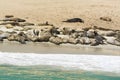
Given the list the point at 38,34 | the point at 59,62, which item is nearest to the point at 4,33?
the point at 38,34

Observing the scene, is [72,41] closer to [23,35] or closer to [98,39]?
[98,39]

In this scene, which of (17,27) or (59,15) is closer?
(17,27)

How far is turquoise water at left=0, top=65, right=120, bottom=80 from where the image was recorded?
1023cm

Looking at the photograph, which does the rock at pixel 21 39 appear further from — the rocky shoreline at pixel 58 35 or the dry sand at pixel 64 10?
the dry sand at pixel 64 10

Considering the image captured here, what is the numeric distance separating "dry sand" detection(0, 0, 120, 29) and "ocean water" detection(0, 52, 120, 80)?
988 centimetres

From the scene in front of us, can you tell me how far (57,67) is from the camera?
1171 cm

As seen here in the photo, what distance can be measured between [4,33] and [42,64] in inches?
256

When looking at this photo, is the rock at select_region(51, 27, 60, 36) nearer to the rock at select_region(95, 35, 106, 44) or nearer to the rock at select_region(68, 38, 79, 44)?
the rock at select_region(68, 38, 79, 44)

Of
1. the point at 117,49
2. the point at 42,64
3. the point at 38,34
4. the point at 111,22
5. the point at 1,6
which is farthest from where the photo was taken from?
the point at 1,6

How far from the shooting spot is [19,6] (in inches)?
1193

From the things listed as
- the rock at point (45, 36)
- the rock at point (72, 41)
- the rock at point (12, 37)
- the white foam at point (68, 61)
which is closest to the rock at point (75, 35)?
the rock at point (72, 41)

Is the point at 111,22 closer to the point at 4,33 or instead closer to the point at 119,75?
the point at 4,33

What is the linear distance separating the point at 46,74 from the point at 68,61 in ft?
5.99

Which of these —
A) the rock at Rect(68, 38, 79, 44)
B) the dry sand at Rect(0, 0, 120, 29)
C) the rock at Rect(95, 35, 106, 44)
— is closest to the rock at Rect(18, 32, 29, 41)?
the rock at Rect(68, 38, 79, 44)
